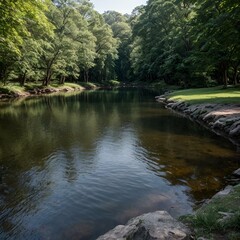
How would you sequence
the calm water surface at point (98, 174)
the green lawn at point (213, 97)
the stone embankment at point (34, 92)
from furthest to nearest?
the stone embankment at point (34, 92) → the green lawn at point (213, 97) → the calm water surface at point (98, 174)

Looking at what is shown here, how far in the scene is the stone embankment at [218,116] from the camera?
682 inches

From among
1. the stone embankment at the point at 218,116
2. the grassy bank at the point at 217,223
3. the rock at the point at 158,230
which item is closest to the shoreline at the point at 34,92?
the stone embankment at the point at 218,116

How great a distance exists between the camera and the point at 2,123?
72.1 feet

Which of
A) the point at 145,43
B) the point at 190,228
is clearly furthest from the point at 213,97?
the point at 145,43

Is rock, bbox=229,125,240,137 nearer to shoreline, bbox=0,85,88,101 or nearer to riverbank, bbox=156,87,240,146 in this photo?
riverbank, bbox=156,87,240,146

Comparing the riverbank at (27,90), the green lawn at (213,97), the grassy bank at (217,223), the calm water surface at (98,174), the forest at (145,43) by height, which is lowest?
the calm water surface at (98,174)

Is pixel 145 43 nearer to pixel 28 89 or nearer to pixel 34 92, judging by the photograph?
pixel 34 92

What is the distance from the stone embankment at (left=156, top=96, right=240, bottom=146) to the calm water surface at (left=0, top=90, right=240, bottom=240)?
0.98 metres

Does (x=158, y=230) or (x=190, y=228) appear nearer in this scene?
(x=158, y=230)

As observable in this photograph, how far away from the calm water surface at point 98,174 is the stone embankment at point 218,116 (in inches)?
38.8

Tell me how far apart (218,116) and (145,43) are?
58.0 meters

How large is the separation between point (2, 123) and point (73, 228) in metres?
16.9

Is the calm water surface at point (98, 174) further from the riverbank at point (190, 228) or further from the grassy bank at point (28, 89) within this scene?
the grassy bank at point (28, 89)

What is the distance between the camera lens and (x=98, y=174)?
11.2m
